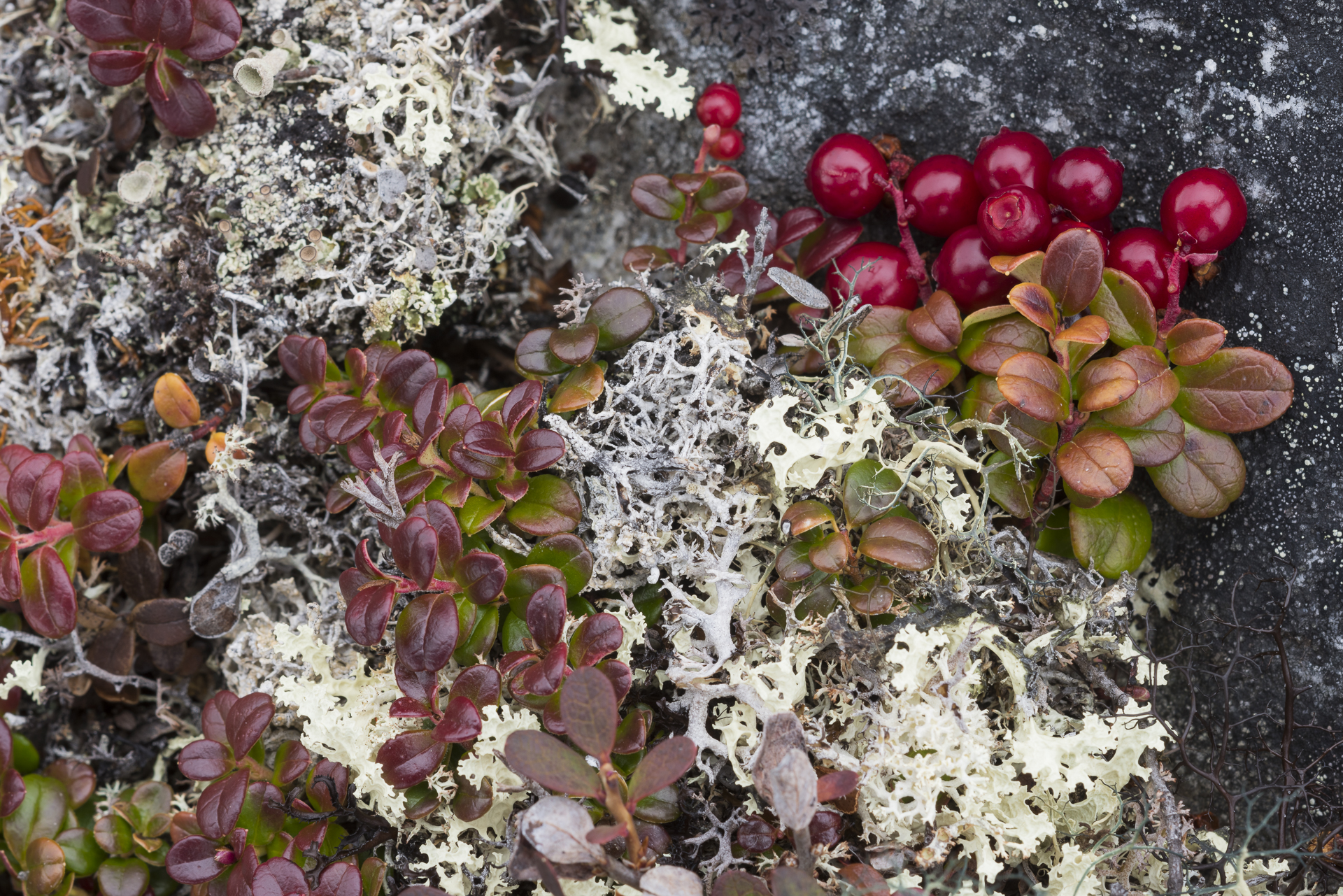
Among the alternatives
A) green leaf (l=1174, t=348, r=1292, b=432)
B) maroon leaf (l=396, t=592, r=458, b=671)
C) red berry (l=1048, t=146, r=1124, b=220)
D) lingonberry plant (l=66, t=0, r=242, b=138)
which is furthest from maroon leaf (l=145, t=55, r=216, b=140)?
green leaf (l=1174, t=348, r=1292, b=432)

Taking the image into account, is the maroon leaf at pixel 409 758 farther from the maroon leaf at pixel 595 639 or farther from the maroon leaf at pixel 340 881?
the maroon leaf at pixel 595 639

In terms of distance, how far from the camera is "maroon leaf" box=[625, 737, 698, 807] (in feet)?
3.93

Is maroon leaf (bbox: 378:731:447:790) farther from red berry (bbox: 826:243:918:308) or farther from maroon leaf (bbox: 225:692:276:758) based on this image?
red berry (bbox: 826:243:918:308)

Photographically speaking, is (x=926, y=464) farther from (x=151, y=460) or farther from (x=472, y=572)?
(x=151, y=460)

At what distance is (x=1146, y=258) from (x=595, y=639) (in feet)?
3.67

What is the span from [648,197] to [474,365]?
555 millimetres

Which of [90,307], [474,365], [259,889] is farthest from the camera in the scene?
[474,365]

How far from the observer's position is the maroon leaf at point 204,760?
4.77 ft

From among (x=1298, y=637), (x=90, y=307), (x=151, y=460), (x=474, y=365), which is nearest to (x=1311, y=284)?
(x=1298, y=637)

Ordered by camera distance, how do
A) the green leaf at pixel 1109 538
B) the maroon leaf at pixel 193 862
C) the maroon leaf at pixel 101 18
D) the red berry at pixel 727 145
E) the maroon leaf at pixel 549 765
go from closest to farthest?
the maroon leaf at pixel 549 765 < the maroon leaf at pixel 193 862 < the green leaf at pixel 1109 538 < the maroon leaf at pixel 101 18 < the red berry at pixel 727 145

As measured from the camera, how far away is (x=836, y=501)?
1546mm

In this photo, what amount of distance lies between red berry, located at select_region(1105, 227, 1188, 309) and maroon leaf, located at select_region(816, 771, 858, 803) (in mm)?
964

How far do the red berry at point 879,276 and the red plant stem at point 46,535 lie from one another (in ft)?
4.78

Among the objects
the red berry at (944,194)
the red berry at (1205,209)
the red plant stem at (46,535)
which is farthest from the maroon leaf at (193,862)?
the red berry at (1205,209)
